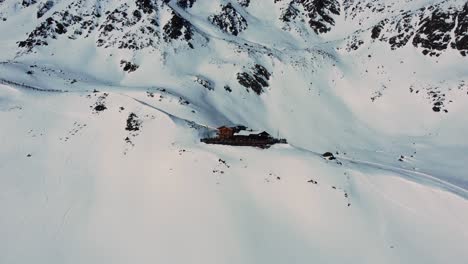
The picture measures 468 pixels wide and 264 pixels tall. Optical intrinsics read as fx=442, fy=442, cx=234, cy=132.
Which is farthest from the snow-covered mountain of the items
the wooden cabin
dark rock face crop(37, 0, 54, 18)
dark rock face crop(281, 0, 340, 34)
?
the wooden cabin

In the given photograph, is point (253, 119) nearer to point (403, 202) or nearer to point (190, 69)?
point (190, 69)

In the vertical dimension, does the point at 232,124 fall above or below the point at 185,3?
below

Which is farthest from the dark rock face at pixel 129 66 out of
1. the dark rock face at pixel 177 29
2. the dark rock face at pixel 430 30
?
the dark rock face at pixel 430 30

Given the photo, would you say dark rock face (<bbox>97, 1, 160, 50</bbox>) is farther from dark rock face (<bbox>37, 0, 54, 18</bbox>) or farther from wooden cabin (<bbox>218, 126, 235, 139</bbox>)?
wooden cabin (<bbox>218, 126, 235, 139</bbox>)

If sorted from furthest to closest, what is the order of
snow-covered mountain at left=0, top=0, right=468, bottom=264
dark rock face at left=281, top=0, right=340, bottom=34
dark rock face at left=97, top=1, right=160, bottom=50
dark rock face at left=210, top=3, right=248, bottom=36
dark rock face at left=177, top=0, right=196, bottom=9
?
dark rock face at left=281, top=0, right=340, bottom=34 < dark rock face at left=177, top=0, right=196, bottom=9 < dark rock face at left=210, top=3, right=248, bottom=36 < dark rock face at left=97, top=1, right=160, bottom=50 < snow-covered mountain at left=0, top=0, right=468, bottom=264

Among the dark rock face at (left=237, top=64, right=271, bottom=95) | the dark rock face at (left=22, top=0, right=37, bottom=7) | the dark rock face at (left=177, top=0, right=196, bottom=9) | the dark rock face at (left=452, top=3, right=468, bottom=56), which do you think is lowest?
the dark rock face at (left=237, top=64, right=271, bottom=95)

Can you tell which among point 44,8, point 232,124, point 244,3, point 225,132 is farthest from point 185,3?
point 225,132

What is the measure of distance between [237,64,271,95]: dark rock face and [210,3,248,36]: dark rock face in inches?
871

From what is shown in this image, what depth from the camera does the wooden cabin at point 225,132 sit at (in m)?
45.2

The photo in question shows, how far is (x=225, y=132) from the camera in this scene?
45.4 meters

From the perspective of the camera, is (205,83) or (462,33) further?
(462,33)

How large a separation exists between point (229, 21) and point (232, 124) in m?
44.4

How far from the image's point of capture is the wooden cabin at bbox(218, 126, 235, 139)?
4522 centimetres

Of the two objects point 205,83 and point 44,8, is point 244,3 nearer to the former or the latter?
point 205,83
